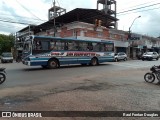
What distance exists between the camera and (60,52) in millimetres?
21453

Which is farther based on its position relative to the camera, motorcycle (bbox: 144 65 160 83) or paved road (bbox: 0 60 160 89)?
motorcycle (bbox: 144 65 160 83)

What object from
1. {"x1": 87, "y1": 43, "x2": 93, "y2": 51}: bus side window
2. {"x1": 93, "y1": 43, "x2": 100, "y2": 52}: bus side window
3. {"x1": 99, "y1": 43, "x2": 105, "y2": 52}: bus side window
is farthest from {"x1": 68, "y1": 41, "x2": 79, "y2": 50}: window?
{"x1": 99, "y1": 43, "x2": 105, "y2": 52}: bus side window

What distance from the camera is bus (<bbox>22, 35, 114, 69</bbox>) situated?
19672 mm

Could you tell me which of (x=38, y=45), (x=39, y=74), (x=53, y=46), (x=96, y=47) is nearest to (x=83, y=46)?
(x=96, y=47)

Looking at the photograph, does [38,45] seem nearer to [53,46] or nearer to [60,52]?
[53,46]

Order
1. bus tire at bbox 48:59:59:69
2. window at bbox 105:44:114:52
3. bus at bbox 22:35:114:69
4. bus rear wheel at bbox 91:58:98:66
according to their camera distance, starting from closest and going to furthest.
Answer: bus at bbox 22:35:114:69 < bus tire at bbox 48:59:59:69 < bus rear wheel at bbox 91:58:98:66 < window at bbox 105:44:114:52

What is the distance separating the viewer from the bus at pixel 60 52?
19.7m

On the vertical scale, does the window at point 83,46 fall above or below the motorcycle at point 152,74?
above

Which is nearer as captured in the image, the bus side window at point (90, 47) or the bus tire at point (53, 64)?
the bus tire at point (53, 64)

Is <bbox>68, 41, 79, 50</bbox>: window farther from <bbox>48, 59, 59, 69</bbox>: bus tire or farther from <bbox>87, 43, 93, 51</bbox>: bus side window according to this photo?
<bbox>48, 59, 59, 69</bbox>: bus tire

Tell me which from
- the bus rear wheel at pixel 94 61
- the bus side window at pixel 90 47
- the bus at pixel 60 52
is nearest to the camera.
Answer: the bus at pixel 60 52

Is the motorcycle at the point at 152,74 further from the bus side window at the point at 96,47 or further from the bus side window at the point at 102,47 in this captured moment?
the bus side window at the point at 102,47

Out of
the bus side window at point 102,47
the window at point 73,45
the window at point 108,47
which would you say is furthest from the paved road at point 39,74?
the window at point 108,47

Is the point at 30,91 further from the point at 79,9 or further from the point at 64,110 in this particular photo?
the point at 79,9
